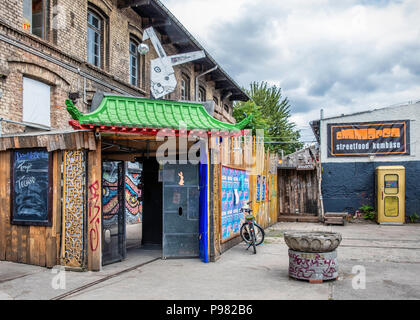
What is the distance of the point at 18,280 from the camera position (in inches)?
285

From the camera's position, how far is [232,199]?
11156 millimetres

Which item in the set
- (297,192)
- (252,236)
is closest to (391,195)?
(297,192)

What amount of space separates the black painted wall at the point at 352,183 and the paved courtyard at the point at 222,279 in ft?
28.1

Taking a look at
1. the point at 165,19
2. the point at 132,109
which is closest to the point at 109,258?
the point at 132,109

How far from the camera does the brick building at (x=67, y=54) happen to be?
1005 centimetres

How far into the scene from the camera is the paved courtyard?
20.8ft

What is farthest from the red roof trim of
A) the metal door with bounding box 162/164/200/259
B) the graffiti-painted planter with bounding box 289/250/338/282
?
the graffiti-painted planter with bounding box 289/250/338/282

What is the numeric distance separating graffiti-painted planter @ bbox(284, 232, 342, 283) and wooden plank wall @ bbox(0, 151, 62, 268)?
4901 millimetres

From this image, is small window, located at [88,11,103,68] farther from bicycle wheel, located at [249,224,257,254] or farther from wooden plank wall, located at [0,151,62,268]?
bicycle wheel, located at [249,224,257,254]

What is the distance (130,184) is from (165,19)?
7.50m

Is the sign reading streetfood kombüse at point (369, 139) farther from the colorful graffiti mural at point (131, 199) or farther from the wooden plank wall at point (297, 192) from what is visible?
the colorful graffiti mural at point (131, 199)
